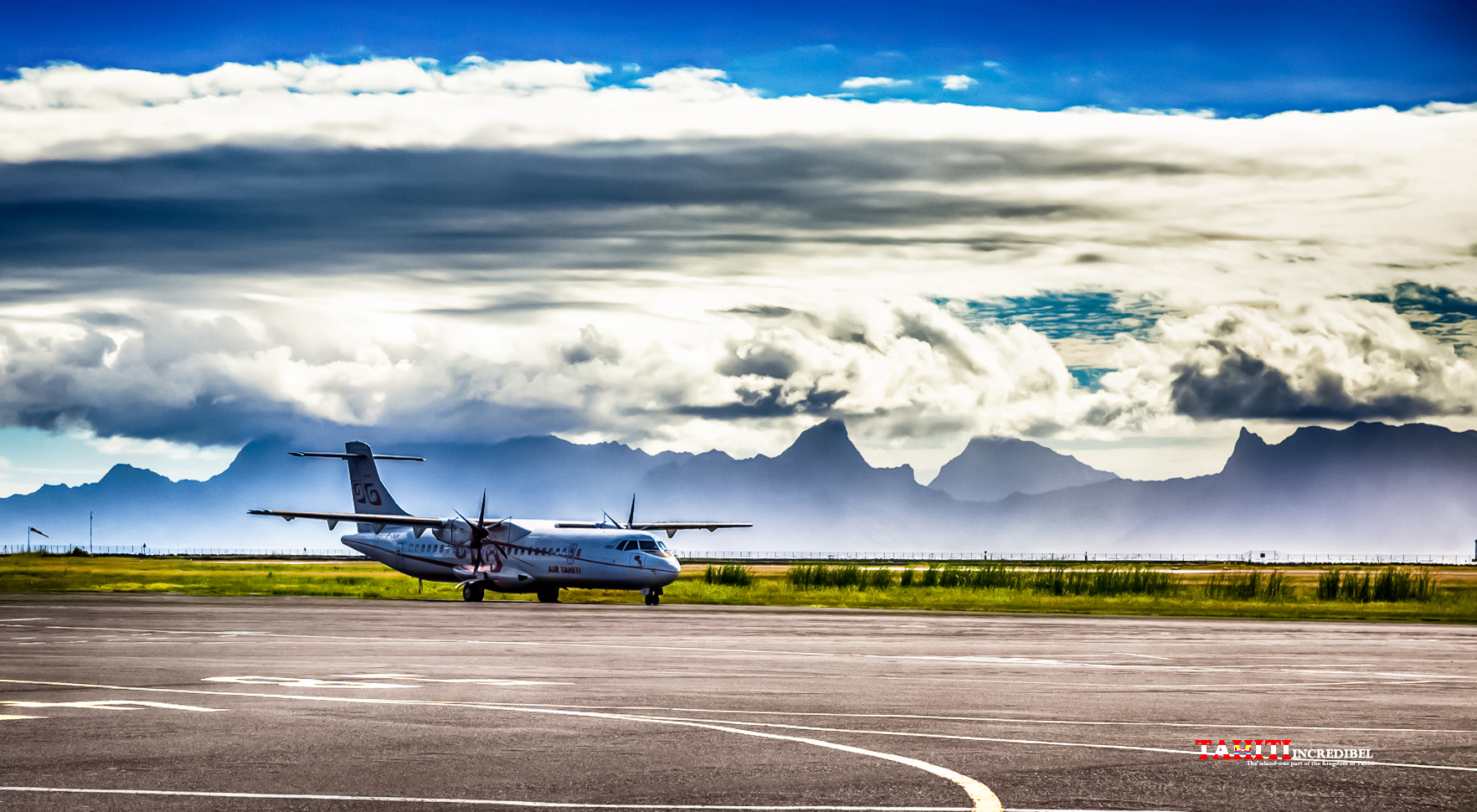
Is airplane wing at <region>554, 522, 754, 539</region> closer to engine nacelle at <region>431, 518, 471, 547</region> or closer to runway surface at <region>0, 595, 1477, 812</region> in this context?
engine nacelle at <region>431, 518, 471, 547</region>

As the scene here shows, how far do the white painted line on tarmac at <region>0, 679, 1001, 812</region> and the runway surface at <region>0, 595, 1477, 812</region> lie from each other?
0.05 metres

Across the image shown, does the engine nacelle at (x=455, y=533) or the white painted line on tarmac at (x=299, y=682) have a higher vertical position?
the engine nacelle at (x=455, y=533)

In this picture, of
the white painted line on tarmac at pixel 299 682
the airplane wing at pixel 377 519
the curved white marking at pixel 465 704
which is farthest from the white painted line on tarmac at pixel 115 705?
the airplane wing at pixel 377 519

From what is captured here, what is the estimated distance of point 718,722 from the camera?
47.8ft

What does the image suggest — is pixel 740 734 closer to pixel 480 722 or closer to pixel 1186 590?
pixel 480 722

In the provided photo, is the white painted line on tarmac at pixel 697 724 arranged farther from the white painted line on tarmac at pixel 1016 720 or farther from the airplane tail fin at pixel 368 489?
the airplane tail fin at pixel 368 489

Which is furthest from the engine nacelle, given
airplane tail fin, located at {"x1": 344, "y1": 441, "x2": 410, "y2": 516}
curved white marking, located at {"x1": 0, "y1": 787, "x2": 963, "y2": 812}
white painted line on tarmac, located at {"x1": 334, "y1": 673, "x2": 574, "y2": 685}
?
curved white marking, located at {"x1": 0, "y1": 787, "x2": 963, "y2": 812}

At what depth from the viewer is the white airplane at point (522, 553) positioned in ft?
191

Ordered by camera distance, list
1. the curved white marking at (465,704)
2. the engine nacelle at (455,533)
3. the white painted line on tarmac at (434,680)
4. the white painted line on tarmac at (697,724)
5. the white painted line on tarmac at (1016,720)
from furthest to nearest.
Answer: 1. the engine nacelle at (455,533)
2. the white painted line on tarmac at (434,680)
3. the white painted line on tarmac at (1016,720)
4. the curved white marking at (465,704)
5. the white painted line on tarmac at (697,724)

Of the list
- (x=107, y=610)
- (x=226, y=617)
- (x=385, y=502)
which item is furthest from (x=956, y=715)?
(x=385, y=502)

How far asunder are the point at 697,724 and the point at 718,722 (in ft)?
0.87

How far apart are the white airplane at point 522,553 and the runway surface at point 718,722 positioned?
2709 cm

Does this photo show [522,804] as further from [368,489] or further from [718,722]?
[368,489]

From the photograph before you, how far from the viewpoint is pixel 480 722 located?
574 inches
